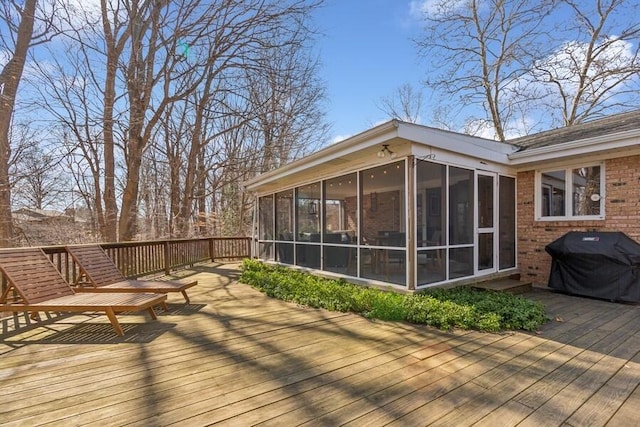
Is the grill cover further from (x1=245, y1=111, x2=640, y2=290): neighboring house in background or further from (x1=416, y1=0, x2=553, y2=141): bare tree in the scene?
(x1=416, y1=0, x2=553, y2=141): bare tree

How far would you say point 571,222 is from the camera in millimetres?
5699

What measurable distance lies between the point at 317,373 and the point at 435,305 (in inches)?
82.2

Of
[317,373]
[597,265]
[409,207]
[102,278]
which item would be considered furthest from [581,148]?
[102,278]

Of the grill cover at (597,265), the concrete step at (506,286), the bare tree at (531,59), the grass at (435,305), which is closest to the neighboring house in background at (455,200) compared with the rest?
the concrete step at (506,286)

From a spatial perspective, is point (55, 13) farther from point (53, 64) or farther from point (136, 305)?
point (136, 305)

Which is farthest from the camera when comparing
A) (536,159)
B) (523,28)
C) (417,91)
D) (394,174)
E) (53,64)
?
(417,91)

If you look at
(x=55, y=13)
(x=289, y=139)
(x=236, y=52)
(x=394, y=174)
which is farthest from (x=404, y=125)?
(x=289, y=139)

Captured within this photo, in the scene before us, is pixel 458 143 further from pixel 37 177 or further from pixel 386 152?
pixel 37 177

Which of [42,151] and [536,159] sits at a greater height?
[42,151]

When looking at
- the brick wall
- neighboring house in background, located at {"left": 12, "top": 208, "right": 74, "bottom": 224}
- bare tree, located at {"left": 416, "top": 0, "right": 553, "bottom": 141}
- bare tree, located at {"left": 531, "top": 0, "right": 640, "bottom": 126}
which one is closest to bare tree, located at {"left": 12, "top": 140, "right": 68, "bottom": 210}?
neighboring house in background, located at {"left": 12, "top": 208, "right": 74, "bottom": 224}

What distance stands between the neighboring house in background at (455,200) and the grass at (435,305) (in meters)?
0.55

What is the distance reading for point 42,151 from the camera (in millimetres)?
→ 9242

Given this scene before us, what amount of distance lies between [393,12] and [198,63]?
5967 mm

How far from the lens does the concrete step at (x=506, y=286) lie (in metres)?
5.42
